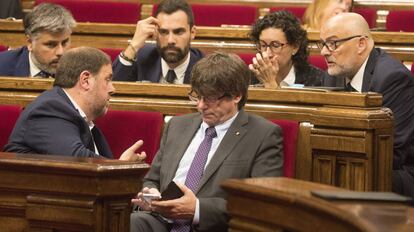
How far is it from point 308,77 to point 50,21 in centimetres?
123

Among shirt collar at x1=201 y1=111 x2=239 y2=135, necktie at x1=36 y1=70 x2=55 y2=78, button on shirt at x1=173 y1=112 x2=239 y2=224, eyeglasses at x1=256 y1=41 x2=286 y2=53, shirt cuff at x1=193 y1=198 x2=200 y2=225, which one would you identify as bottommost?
shirt cuff at x1=193 y1=198 x2=200 y2=225

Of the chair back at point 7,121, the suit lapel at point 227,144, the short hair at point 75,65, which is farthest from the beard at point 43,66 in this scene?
the suit lapel at point 227,144

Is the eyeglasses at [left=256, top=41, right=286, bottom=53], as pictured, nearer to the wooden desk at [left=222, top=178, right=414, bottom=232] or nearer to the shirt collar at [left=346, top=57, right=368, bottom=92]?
the shirt collar at [left=346, top=57, right=368, bottom=92]

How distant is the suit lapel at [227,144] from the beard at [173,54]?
1335 mm

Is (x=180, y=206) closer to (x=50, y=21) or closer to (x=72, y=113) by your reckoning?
(x=72, y=113)

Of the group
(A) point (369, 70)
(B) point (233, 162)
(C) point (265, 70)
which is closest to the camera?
(B) point (233, 162)

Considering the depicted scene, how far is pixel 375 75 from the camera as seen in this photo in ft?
12.4

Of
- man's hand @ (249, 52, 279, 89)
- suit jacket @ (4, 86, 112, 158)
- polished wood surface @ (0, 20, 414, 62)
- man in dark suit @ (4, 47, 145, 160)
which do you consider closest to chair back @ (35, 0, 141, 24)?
polished wood surface @ (0, 20, 414, 62)

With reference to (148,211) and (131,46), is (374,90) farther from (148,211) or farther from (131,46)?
(131,46)

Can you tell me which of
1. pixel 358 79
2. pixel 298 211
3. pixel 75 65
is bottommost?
pixel 298 211

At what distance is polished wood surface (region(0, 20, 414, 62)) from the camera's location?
4.81 metres

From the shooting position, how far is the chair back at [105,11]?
625 cm

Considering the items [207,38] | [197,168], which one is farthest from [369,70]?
[207,38]

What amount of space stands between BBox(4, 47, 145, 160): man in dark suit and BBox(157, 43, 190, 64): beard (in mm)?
1053
